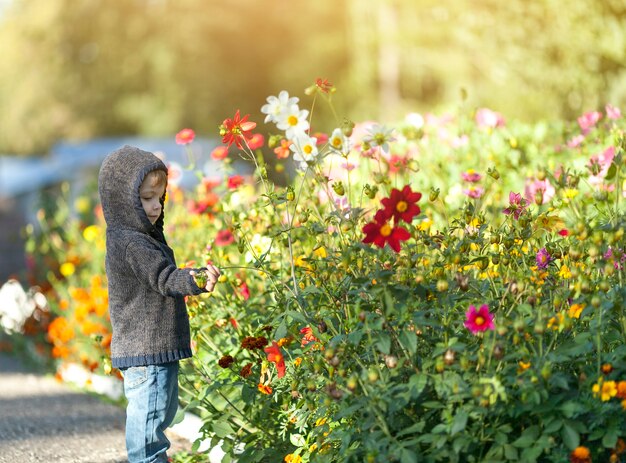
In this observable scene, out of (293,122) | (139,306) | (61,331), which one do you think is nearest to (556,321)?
(293,122)

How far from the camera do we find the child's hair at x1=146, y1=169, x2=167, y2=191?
306cm

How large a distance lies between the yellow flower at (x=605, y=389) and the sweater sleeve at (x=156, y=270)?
1.17 m

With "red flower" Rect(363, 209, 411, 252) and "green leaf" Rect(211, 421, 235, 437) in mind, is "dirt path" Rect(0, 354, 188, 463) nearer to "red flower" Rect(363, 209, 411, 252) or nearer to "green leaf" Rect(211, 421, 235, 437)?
"green leaf" Rect(211, 421, 235, 437)

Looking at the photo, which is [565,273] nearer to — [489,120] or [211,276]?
[211,276]

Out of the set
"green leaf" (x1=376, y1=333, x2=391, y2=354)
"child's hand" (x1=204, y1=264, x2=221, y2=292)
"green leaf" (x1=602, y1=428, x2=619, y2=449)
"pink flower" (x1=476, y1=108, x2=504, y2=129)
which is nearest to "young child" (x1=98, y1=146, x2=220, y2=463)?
"child's hand" (x1=204, y1=264, x2=221, y2=292)

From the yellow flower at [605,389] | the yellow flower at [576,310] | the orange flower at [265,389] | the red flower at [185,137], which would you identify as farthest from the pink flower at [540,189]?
the red flower at [185,137]

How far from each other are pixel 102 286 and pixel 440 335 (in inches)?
131

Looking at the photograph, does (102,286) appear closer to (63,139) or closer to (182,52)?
(182,52)

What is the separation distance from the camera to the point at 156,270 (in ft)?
9.56

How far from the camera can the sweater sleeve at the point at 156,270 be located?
283 cm

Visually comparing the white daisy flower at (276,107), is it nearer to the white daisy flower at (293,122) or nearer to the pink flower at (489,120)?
the white daisy flower at (293,122)

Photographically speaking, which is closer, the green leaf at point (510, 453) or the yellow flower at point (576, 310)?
the green leaf at point (510, 453)

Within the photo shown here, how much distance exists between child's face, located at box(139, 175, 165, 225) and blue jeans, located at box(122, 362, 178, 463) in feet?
1.65

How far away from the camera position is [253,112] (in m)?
25.2
